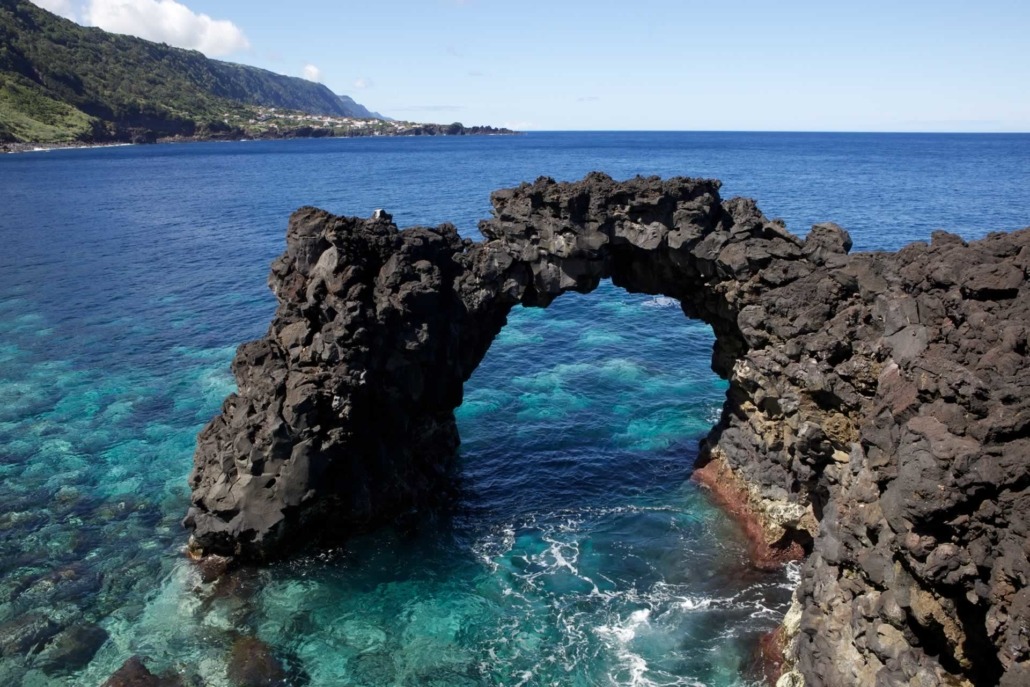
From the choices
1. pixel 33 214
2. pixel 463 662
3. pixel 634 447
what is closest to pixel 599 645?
pixel 463 662

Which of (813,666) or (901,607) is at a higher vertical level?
(901,607)

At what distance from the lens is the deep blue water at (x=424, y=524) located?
27922mm

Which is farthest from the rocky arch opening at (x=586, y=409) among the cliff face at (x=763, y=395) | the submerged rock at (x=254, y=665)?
the submerged rock at (x=254, y=665)

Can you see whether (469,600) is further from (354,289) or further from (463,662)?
(354,289)

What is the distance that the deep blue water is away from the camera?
2792cm

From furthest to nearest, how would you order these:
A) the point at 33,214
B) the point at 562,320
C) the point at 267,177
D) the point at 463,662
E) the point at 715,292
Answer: the point at 267,177 → the point at 33,214 → the point at 562,320 → the point at 715,292 → the point at 463,662

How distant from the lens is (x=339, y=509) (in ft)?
111

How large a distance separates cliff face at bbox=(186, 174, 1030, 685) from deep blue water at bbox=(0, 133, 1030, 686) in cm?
280

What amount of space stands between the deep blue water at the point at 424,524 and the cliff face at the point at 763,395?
2.80m

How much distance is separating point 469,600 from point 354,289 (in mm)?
14770

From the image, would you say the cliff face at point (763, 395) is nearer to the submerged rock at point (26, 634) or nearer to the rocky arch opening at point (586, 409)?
the rocky arch opening at point (586, 409)

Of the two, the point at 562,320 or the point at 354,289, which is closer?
the point at 354,289

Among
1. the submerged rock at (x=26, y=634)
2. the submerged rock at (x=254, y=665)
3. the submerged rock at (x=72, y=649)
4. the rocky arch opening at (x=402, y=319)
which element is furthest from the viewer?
the rocky arch opening at (x=402, y=319)

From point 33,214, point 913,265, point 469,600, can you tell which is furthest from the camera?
point 33,214
